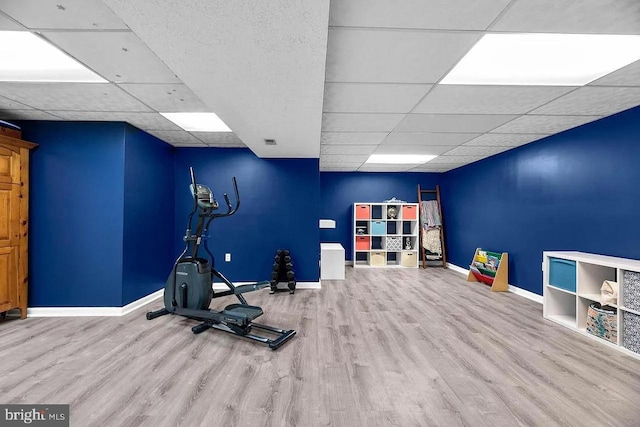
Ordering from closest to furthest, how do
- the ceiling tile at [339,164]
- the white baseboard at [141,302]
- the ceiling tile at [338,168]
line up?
the white baseboard at [141,302] < the ceiling tile at [339,164] < the ceiling tile at [338,168]

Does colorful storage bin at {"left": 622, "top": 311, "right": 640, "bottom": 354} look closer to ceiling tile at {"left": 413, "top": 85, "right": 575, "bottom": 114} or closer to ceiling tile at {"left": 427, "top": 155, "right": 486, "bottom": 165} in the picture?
ceiling tile at {"left": 413, "top": 85, "right": 575, "bottom": 114}

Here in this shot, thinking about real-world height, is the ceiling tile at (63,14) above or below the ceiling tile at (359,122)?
above

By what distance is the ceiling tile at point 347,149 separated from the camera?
4406mm

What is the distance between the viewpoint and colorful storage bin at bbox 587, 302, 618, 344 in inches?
101

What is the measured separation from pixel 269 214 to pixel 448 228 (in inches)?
174

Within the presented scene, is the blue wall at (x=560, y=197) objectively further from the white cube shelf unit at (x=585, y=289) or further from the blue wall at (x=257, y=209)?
the blue wall at (x=257, y=209)

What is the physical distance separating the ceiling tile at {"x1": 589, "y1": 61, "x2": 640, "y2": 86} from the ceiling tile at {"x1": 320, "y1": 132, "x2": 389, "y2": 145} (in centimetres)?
202

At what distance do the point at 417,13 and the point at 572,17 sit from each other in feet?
2.89

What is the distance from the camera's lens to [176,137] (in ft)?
13.2

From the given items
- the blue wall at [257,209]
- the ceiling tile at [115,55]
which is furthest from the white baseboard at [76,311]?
the ceiling tile at [115,55]

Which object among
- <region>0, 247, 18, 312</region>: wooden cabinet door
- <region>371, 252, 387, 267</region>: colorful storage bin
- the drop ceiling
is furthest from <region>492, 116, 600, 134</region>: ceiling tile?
<region>0, 247, 18, 312</region>: wooden cabinet door

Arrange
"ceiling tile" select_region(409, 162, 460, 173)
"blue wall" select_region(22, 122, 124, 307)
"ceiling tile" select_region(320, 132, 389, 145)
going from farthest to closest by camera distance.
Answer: "ceiling tile" select_region(409, 162, 460, 173)
"ceiling tile" select_region(320, 132, 389, 145)
"blue wall" select_region(22, 122, 124, 307)

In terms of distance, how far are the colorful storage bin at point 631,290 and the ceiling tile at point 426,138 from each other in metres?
2.14

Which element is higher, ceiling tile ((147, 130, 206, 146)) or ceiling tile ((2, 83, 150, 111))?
ceiling tile ((147, 130, 206, 146))
